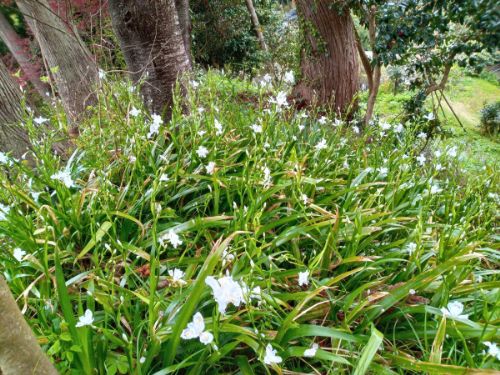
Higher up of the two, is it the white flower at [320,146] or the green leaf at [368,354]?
the white flower at [320,146]

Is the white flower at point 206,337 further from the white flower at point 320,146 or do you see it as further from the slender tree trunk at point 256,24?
the slender tree trunk at point 256,24

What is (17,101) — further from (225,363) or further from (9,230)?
(225,363)

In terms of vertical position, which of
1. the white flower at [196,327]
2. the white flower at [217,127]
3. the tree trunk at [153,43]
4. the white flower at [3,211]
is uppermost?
the tree trunk at [153,43]

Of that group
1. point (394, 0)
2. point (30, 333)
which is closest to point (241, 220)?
point (30, 333)

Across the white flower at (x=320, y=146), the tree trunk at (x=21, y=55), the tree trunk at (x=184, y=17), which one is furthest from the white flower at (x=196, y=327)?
the tree trunk at (x=21, y=55)

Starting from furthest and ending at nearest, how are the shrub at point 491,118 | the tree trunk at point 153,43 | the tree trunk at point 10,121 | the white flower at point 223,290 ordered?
the shrub at point 491,118, the tree trunk at point 10,121, the tree trunk at point 153,43, the white flower at point 223,290

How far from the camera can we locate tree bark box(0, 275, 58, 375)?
71cm

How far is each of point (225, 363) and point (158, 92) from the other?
2006 millimetres

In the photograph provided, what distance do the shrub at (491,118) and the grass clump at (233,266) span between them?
10.1 metres

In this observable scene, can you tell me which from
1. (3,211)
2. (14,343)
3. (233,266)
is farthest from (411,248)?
(3,211)

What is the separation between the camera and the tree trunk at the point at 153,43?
2.32 meters

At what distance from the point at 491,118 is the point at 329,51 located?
8283mm

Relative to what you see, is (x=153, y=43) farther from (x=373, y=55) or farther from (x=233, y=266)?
(x=373, y=55)

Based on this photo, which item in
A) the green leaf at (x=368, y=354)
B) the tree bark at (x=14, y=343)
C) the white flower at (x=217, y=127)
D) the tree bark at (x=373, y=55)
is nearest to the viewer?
the tree bark at (x=14, y=343)
